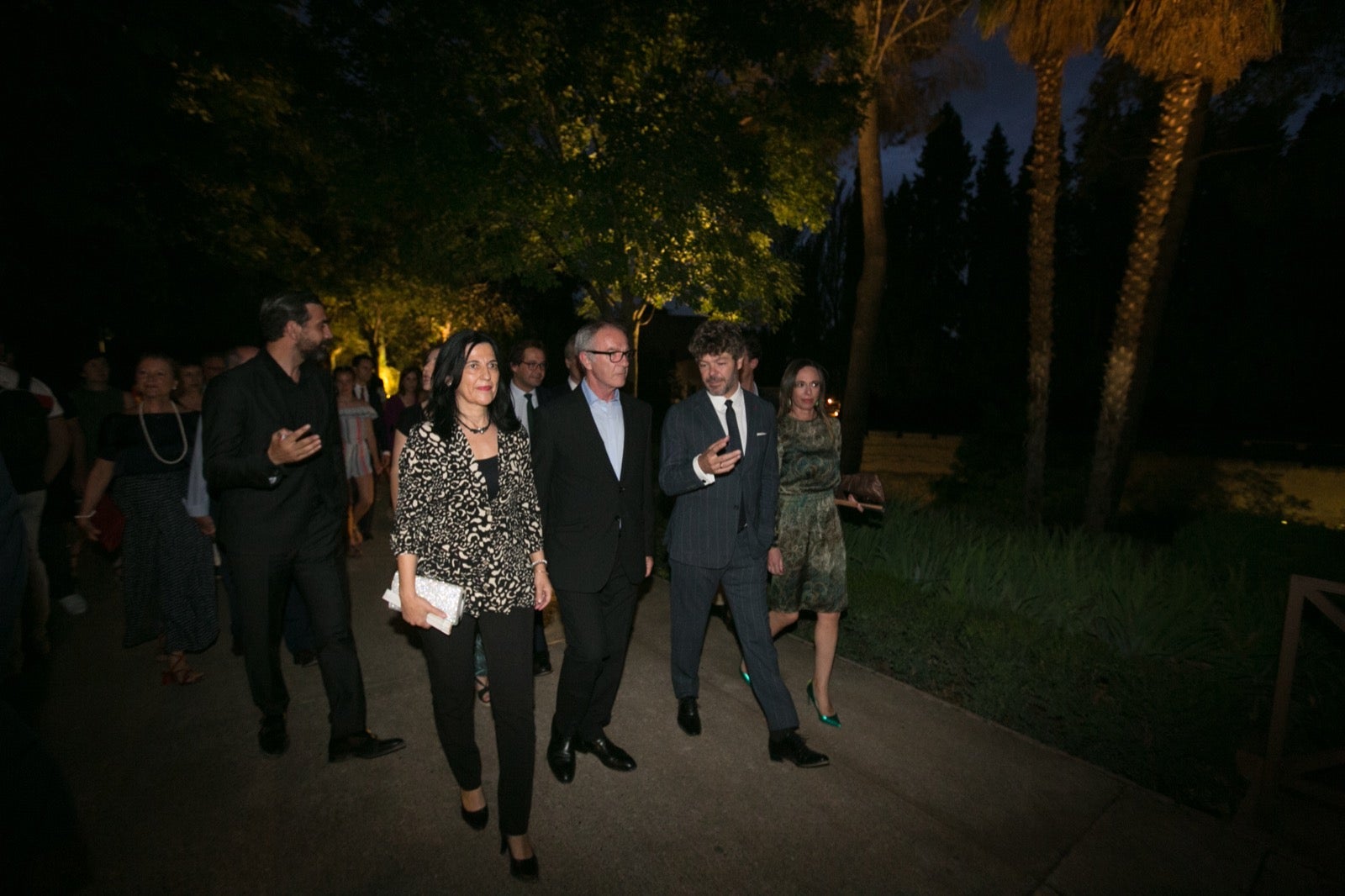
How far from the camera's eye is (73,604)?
18.0 feet

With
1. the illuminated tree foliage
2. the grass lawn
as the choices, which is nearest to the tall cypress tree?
the illuminated tree foliage

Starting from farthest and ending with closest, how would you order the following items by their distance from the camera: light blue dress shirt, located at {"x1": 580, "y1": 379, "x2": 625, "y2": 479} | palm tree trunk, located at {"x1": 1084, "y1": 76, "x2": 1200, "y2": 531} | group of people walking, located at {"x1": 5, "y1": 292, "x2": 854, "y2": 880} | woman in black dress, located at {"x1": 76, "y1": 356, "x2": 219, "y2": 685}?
palm tree trunk, located at {"x1": 1084, "y1": 76, "x2": 1200, "y2": 531} → woman in black dress, located at {"x1": 76, "y1": 356, "x2": 219, "y2": 685} → light blue dress shirt, located at {"x1": 580, "y1": 379, "x2": 625, "y2": 479} → group of people walking, located at {"x1": 5, "y1": 292, "x2": 854, "y2": 880}

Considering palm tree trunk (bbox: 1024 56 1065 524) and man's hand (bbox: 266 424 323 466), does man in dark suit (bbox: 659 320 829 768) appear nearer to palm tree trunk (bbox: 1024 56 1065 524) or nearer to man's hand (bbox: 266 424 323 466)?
man's hand (bbox: 266 424 323 466)

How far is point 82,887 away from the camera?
261cm

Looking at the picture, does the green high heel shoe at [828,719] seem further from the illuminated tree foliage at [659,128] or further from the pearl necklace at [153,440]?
the illuminated tree foliage at [659,128]

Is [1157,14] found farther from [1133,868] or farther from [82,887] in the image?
[82,887]

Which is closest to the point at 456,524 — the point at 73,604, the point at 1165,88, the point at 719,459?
the point at 719,459

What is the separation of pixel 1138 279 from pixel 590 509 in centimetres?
803

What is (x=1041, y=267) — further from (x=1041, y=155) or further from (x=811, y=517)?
(x=811, y=517)

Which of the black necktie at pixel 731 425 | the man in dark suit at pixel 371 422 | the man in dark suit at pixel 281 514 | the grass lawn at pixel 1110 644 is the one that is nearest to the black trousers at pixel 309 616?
the man in dark suit at pixel 281 514

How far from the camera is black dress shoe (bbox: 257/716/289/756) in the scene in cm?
350

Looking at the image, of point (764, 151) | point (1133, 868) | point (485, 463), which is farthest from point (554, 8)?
point (1133, 868)

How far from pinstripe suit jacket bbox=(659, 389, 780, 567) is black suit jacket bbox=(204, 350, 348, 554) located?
189 cm

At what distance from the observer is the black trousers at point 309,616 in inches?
130
